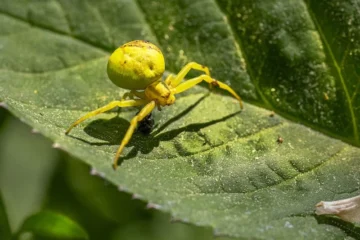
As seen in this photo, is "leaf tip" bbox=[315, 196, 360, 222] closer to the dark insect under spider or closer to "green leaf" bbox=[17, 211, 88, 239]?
the dark insect under spider

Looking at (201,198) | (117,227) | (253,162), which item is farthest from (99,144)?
(117,227)

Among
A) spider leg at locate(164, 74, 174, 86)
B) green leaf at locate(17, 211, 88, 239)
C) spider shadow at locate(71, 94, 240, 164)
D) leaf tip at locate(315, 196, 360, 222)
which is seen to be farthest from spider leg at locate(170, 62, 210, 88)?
leaf tip at locate(315, 196, 360, 222)

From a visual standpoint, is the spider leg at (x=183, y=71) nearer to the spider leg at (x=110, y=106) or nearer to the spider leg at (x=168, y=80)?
the spider leg at (x=168, y=80)

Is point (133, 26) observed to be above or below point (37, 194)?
above

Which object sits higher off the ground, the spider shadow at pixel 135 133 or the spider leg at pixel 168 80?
the spider leg at pixel 168 80

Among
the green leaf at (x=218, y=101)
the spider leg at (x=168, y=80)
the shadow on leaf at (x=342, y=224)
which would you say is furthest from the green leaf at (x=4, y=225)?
the shadow on leaf at (x=342, y=224)

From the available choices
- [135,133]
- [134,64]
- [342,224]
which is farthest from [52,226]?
[342,224]

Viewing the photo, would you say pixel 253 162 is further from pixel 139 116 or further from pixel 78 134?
pixel 78 134

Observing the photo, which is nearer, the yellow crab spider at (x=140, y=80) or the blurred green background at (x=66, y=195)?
the yellow crab spider at (x=140, y=80)
